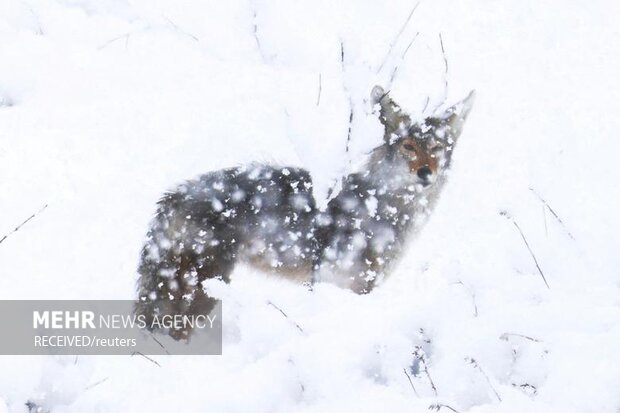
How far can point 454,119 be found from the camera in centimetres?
Result: 438

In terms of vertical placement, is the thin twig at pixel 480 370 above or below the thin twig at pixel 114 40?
below

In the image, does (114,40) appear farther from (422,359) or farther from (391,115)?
(422,359)

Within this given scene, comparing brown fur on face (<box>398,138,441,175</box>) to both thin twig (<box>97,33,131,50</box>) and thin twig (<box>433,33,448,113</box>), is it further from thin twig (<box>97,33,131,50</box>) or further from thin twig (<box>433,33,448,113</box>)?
thin twig (<box>97,33,131,50</box>)

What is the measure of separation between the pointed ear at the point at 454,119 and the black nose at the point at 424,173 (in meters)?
0.27

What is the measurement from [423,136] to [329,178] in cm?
73

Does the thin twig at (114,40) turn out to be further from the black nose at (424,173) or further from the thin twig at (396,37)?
the black nose at (424,173)

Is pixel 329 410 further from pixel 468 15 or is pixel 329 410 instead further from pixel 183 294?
pixel 468 15

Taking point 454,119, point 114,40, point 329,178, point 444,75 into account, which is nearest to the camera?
point 454,119

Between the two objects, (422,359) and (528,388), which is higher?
(422,359)

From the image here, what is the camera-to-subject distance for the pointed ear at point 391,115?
14.3ft

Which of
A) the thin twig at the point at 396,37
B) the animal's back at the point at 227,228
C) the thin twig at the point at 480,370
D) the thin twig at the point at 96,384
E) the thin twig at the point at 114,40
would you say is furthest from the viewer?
the thin twig at the point at 396,37

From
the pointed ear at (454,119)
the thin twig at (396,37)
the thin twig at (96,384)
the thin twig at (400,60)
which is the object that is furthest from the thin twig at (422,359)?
the thin twig at (396,37)

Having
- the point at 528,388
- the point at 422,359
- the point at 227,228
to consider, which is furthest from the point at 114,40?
the point at 528,388

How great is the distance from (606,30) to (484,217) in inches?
72.7
